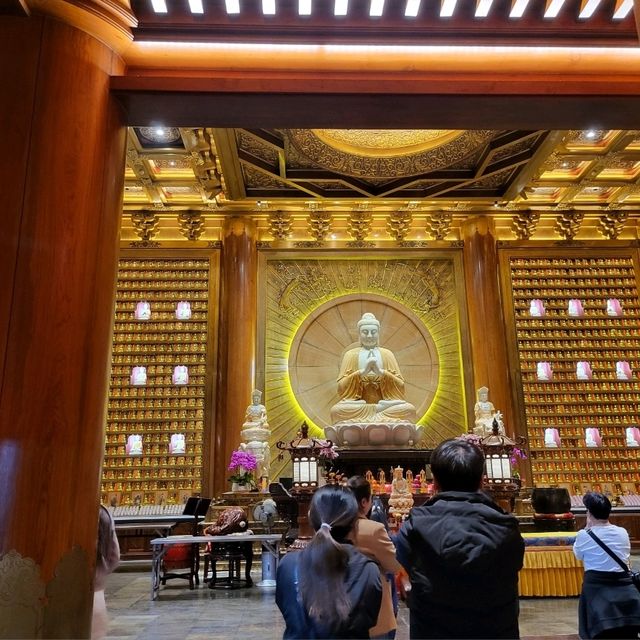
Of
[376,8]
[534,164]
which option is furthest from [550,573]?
[534,164]

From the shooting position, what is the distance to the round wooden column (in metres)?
9.99

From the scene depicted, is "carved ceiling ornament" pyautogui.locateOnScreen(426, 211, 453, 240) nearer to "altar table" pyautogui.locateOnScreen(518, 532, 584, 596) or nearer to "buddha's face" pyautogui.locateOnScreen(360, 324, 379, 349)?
"buddha's face" pyautogui.locateOnScreen(360, 324, 379, 349)

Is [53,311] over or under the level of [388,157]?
under

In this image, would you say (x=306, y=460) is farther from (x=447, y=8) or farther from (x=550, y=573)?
(x=447, y=8)

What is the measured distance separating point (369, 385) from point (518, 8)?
20.2 ft

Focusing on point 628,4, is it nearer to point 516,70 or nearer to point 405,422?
point 516,70

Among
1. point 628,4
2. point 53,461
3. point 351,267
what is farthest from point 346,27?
point 351,267

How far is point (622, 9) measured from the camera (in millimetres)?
4152

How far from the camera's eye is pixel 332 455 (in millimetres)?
6332

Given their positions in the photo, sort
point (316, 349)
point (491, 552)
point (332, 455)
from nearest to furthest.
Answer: point (491, 552)
point (332, 455)
point (316, 349)

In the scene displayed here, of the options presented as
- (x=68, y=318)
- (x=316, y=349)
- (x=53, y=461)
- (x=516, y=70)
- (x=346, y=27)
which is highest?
(x=346, y=27)

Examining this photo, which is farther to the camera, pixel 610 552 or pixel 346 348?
pixel 346 348

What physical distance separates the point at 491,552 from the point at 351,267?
378 inches

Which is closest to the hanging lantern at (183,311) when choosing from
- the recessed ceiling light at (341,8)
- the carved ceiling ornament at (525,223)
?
the carved ceiling ornament at (525,223)
